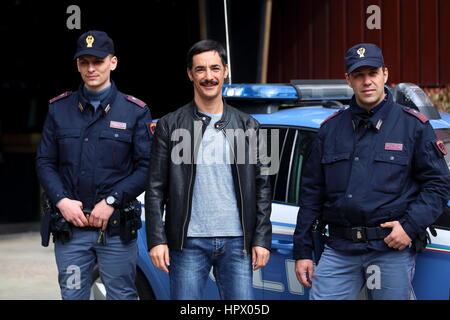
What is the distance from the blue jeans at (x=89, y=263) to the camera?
168 inches

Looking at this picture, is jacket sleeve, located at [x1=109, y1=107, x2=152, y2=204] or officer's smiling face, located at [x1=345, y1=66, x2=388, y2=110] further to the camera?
jacket sleeve, located at [x1=109, y1=107, x2=152, y2=204]

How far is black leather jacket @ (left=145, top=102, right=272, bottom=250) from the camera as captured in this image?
3.84 meters

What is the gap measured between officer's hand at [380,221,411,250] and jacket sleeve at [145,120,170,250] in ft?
3.39

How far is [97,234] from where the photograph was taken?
4281 mm

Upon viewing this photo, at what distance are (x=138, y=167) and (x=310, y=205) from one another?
94cm

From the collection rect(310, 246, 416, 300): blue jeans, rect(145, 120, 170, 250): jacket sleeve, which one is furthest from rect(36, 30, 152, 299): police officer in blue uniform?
rect(310, 246, 416, 300): blue jeans

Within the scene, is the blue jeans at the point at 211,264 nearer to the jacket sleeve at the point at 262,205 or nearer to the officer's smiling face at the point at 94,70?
the jacket sleeve at the point at 262,205

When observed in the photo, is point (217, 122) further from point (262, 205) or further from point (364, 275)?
point (364, 275)

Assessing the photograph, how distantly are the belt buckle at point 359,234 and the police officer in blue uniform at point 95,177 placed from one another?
3.78 ft

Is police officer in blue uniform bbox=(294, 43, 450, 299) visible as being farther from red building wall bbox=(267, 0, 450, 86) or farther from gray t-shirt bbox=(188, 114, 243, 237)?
red building wall bbox=(267, 0, 450, 86)

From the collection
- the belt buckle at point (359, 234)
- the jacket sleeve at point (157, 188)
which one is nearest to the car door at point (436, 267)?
the belt buckle at point (359, 234)

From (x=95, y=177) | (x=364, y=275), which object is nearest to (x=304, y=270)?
(x=364, y=275)

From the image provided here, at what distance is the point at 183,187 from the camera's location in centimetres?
384
